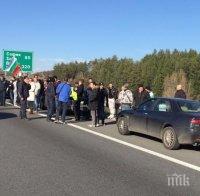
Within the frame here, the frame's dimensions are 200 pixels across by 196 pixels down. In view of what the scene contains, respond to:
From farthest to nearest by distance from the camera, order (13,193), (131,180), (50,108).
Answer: (50,108), (131,180), (13,193)

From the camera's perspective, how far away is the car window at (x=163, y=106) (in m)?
13.9

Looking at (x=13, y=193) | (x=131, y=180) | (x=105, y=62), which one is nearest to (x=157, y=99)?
(x=131, y=180)

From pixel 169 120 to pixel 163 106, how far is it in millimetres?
851

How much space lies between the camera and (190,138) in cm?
1277

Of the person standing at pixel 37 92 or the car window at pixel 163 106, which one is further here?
the person standing at pixel 37 92

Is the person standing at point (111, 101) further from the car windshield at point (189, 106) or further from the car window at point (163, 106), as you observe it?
the car windshield at point (189, 106)

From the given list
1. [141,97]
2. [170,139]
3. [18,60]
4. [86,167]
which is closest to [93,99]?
[141,97]

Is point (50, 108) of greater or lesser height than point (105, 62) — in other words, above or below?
below

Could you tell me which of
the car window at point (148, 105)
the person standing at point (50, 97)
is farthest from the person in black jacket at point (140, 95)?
the car window at point (148, 105)

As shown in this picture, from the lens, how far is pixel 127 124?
52.2ft

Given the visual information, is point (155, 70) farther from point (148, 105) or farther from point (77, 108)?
point (148, 105)

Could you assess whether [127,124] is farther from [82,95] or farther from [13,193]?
[13,193]

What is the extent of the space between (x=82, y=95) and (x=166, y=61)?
3476 inches

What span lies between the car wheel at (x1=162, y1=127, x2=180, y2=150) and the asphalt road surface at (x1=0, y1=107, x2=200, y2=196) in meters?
0.19
